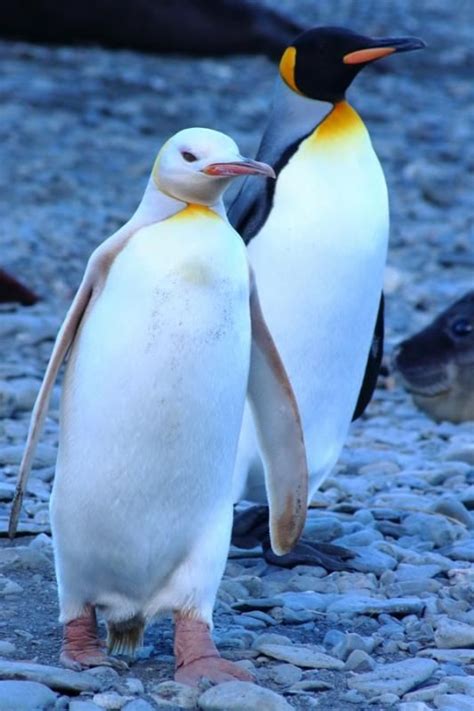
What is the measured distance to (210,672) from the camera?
3.17m

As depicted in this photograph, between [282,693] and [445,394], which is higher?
[282,693]

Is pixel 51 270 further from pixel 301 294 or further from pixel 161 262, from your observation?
pixel 161 262

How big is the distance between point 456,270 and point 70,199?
8.41ft

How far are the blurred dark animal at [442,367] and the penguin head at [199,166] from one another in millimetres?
3349

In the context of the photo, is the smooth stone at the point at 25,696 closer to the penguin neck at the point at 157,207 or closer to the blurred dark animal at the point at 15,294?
the penguin neck at the point at 157,207

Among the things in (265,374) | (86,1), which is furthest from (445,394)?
(86,1)

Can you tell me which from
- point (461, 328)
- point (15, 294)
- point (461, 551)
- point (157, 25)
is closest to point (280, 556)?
point (461, 551)

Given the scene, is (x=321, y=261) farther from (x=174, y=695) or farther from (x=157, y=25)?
(x=157, y=25)

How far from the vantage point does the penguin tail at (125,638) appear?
339 cm

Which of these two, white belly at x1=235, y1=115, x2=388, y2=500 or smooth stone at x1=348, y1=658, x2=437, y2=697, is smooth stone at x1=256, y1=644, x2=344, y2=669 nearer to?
smooth stone at x1=348, y1=658, x2=437, y2=697

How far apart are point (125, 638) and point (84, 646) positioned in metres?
0.13

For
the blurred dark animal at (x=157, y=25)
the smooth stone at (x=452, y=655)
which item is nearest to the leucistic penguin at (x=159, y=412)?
the smooth stone at (x=452, y=655)

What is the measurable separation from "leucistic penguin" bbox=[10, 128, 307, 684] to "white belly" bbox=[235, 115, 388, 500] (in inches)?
38.0

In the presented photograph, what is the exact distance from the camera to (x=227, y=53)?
47.7 ft
